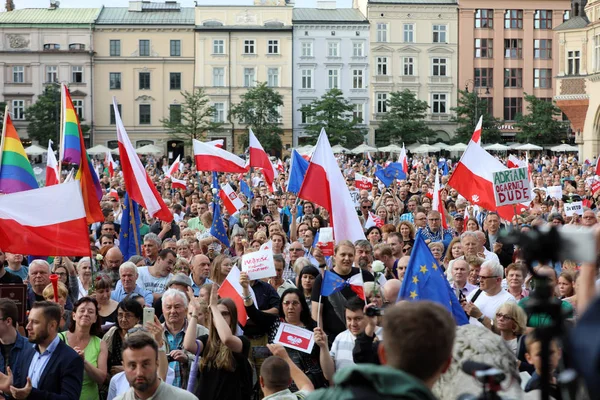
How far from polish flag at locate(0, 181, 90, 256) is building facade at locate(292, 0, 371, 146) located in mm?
67004

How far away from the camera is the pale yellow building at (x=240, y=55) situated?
76.2 meters

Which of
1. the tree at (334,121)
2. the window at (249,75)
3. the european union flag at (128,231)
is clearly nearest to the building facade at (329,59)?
the window at (249,75)

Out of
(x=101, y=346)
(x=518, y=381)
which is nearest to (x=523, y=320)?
(x=101, y=346)

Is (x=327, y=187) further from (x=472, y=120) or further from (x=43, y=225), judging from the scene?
(x=472, y=120)

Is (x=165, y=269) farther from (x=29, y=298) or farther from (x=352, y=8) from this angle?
(x=352, y=8)

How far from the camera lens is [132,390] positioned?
5691 millimetres

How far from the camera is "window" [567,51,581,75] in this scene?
2391 inches

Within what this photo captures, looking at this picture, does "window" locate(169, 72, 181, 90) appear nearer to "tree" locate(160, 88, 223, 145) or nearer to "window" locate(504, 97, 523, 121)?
"tree" locate(160, 88, 223, 145)

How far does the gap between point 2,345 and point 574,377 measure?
5254mm

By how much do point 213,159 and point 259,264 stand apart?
11.4 metres

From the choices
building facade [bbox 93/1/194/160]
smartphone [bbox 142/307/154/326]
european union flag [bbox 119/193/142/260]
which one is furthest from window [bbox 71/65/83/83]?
smartphone [bbox 142/307/154/326]

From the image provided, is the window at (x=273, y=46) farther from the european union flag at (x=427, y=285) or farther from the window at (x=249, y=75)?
the european union flag at (x=427, y=285)

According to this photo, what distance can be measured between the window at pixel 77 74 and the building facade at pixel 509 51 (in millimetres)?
29706

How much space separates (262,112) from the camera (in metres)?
73.1
